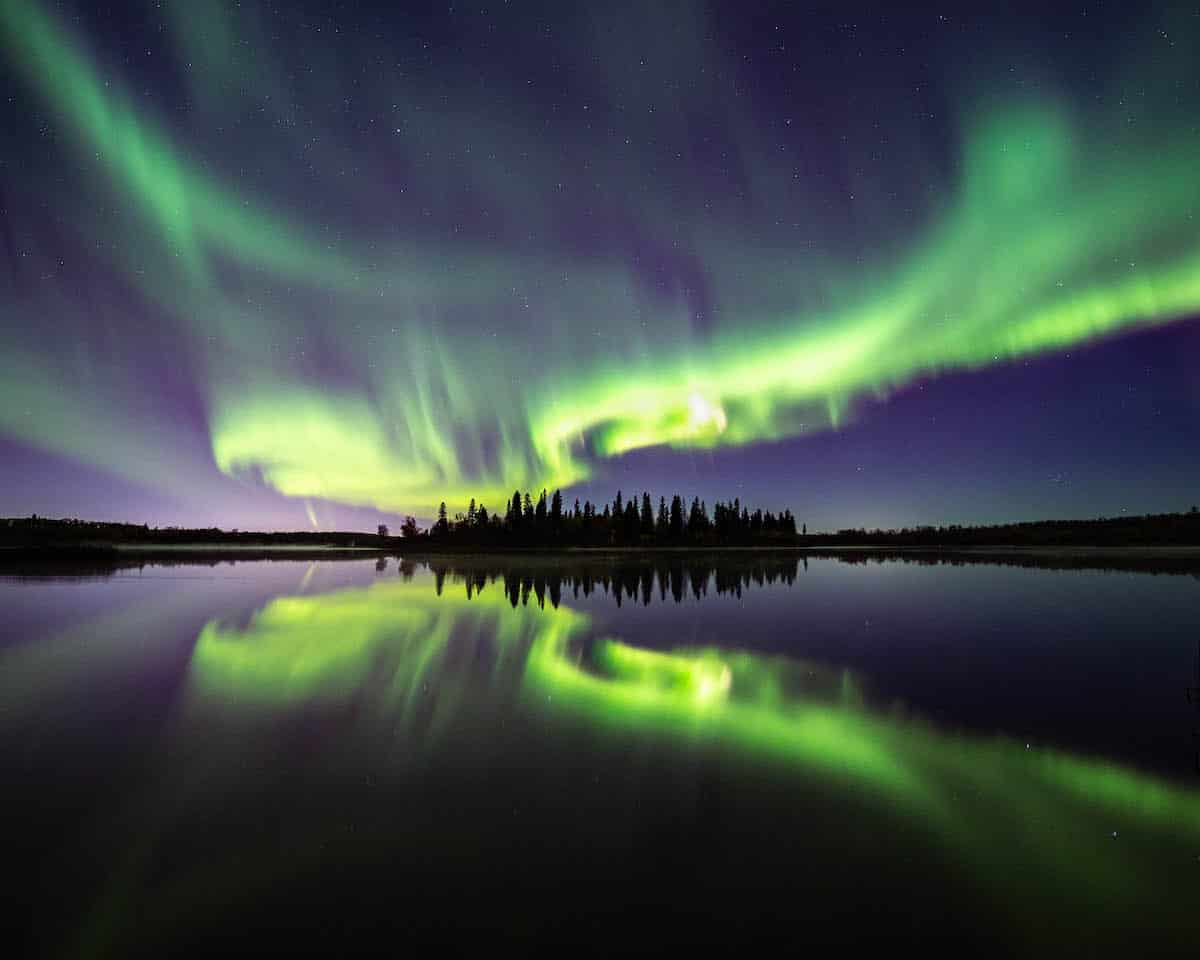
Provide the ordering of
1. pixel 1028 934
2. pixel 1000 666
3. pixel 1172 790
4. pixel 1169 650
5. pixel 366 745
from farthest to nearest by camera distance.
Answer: pixel 1169 650 < pixel 1000 666 < pixel 366 745 < pixel 1172 790 < pixel 1028 934

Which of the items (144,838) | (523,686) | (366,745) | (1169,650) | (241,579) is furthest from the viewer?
(241,579)

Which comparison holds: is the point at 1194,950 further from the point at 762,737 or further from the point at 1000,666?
Answer: the point at 1000,666

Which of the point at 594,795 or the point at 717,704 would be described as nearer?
the point at 594,795

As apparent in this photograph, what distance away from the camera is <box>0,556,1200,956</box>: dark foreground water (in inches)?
299

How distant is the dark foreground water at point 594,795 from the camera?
7605 mm

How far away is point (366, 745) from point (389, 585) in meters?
47.0

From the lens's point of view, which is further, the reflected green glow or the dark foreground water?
the reflected green glow

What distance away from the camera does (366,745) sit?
1370 centimetres

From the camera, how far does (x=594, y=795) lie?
36.2 feet

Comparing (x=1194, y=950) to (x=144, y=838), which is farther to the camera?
(x=144, y=838)

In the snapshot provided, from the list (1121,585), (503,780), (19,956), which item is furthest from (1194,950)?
(1121,585)

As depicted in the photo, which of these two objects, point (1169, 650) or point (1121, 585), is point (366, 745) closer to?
point (1169, 650)

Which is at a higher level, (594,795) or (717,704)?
(717,704)

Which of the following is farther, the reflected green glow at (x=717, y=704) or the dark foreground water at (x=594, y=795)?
the reflected green glow at (x=717, y=704)
